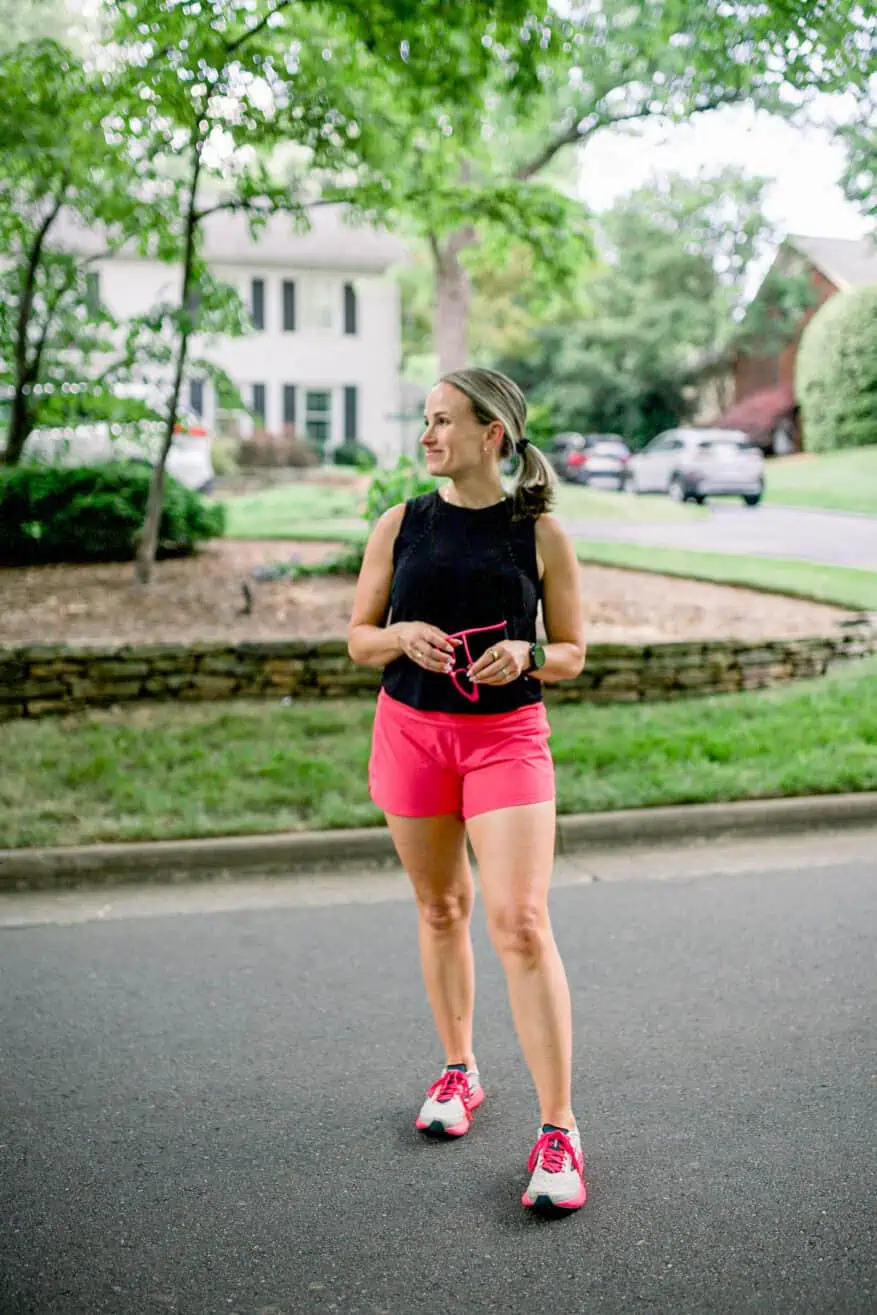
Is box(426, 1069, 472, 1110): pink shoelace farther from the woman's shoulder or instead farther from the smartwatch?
the woman's shoulder

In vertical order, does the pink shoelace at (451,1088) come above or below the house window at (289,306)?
below

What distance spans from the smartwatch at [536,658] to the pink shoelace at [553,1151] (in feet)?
3.75

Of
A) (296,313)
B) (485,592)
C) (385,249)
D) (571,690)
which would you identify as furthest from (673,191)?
(485,592)

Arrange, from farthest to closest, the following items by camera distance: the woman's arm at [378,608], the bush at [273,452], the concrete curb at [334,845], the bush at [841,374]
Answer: the bush at [273,452] < the bush at [841,374] < the concrete curb at [334,845] < the woman's arm at [378,608]

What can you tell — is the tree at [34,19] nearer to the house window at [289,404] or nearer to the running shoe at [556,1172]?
the house window at [289,404]

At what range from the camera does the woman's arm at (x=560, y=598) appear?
3.46 metres

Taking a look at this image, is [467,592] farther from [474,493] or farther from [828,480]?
[828,480]

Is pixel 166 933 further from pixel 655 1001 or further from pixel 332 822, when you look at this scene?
pixel 655 1001

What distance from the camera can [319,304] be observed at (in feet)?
118

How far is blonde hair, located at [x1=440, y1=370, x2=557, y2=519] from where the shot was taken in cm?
339

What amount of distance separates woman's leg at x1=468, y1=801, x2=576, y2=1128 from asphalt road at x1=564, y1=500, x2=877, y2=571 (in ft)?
41.1

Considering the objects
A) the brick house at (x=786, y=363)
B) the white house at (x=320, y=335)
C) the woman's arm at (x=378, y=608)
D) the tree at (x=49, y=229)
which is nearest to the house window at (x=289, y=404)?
the white house at (x=320, y=335)

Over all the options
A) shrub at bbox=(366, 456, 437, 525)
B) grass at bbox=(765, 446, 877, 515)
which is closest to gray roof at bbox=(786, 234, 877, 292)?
grass at bbox=(765, 446, 877, 515)

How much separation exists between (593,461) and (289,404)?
8.86 meters
